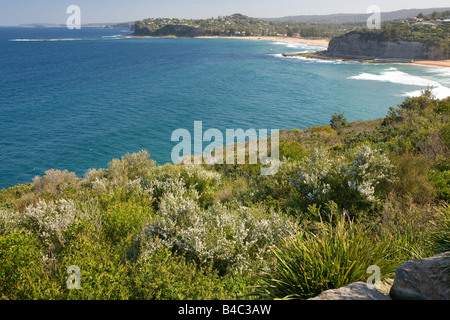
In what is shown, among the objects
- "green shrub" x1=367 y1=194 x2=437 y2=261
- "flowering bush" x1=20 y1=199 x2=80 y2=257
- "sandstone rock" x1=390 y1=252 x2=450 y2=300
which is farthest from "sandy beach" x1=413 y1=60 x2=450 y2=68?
"flowering bush" x1=20 y1=199 x2=80 y2=257

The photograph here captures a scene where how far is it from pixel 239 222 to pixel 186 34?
180m

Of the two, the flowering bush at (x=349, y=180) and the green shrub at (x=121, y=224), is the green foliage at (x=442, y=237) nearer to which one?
the flowering bush at (x=349, y=180)

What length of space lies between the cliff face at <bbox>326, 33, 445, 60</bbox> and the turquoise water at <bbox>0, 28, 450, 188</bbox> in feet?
40.3

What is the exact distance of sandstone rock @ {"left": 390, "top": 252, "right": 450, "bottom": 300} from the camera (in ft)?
10.0

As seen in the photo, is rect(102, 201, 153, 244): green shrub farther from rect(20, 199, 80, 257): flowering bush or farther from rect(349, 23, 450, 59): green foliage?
rect(349, 23, 450, 59): green foliage

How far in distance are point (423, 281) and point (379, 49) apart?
3853 inches

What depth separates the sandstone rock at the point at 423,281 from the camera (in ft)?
10.0

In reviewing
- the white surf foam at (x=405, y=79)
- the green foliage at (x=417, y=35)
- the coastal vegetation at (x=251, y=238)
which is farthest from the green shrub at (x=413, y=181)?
the green foliage at (x=417, y=35)

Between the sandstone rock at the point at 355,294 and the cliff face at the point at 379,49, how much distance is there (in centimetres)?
9321

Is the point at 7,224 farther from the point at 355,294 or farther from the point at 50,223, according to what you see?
the point at 355,294

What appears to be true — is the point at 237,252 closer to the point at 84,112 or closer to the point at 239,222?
the point at 239,222

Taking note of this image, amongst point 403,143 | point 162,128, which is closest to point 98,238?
point 403,143
